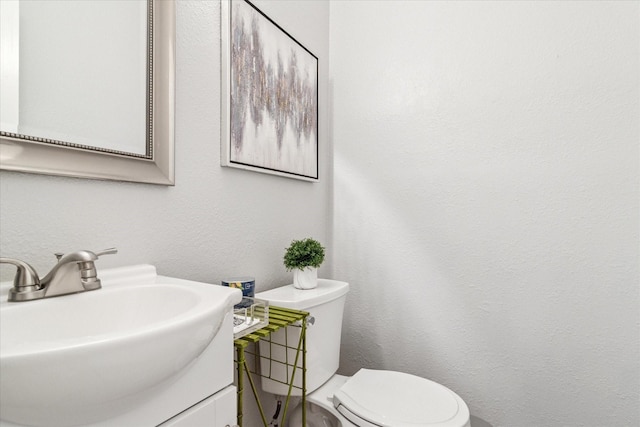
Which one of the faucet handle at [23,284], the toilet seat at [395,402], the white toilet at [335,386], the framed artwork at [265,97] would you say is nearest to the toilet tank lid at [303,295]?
the white toilet at [335,386]

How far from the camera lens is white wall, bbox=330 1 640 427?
1213 mm

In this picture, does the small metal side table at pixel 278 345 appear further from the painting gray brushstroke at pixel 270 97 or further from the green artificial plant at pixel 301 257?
the painting gray brushstroke at pixel 270 97

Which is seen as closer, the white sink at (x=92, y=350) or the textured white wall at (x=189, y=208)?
the white sink at (x=92, y=350)

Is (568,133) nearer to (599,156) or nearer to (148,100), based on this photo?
(599,156)

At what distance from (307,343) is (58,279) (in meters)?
0.73

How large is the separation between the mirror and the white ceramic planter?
55 cm

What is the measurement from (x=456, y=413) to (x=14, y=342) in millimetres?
1057

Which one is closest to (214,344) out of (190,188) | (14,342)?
(14,342)

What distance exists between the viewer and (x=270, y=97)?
1312 mm

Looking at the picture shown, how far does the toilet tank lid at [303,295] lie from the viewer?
1082 mm

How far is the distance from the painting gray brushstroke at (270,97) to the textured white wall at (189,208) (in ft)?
0.22

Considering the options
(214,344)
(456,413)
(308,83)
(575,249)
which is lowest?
(456,413)

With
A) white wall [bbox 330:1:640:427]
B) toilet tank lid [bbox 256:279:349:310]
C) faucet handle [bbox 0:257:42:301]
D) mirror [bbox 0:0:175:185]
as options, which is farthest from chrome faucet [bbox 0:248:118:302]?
white wall [bbox 330:1:640:427]

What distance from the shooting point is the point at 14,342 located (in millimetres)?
555
